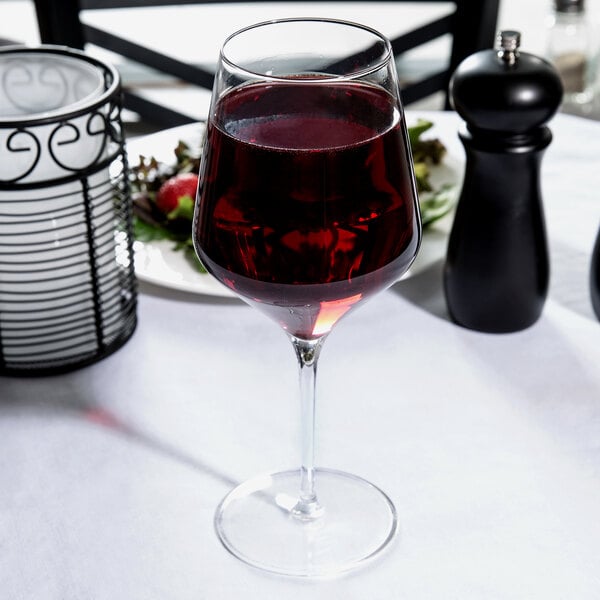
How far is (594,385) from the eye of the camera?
0.85 m

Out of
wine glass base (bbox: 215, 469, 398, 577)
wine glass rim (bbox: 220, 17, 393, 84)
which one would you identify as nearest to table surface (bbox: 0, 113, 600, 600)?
wine glass base (bbox: 215, 469, 398, 577)

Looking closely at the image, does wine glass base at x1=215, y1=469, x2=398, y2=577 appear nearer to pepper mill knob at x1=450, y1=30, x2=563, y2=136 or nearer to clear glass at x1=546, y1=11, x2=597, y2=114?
pepper mill knob at x1=450, y1=30, x2=563, y2=136

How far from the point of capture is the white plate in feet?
3.05

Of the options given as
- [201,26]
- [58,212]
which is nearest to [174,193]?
[58,212]

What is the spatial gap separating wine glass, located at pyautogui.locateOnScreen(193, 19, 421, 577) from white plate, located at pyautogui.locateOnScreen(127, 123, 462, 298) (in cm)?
23

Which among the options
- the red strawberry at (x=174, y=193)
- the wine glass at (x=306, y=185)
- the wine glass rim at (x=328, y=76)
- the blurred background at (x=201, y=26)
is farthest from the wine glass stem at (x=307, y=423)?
the blurred background at (x=201, y=26)

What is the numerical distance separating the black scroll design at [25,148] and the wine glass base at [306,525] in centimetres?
29

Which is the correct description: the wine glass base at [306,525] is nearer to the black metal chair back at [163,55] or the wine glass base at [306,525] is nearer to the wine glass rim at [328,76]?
the wine glass rim at [328,76]

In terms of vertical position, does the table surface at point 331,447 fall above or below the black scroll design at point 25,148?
below

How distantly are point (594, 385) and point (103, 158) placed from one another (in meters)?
0.46

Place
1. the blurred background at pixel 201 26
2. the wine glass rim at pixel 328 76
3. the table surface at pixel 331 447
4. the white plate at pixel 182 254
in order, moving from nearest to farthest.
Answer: the wine glass rim at pixel 328 76 < the table surface at pixel 331 447 < the white plate at pixel 182 254 < the blurred background at pixel 201 26

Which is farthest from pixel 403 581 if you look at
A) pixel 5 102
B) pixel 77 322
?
pixel 5 102

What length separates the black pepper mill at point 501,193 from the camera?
32.3 inches

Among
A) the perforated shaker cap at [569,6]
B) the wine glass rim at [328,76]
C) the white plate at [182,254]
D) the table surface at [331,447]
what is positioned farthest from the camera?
the perforated shaker cap at [569,6]
